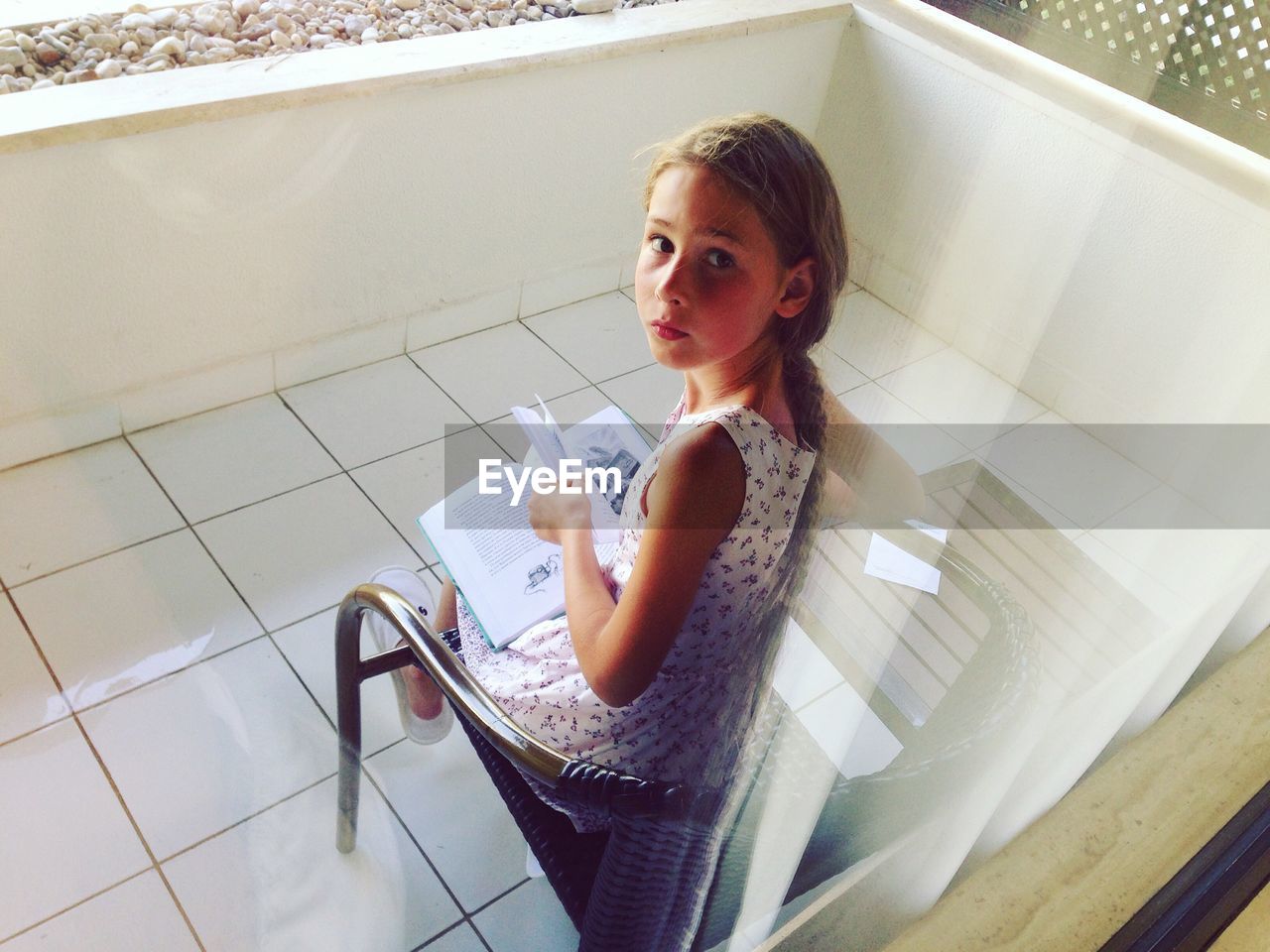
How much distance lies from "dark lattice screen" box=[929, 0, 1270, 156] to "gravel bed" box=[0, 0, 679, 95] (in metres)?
1.43

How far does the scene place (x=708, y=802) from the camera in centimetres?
65

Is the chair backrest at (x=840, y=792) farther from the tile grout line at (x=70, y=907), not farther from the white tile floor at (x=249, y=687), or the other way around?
the tile grout line at (x=70, y=907)

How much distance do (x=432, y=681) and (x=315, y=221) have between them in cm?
85

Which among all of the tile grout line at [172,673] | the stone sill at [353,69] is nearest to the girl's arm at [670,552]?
the tile grout line at [172,673]

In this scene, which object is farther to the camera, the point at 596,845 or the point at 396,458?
the point at 396,458

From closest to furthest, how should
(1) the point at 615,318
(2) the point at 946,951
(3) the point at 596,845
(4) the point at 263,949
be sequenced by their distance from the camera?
(2) the point at 946,951, (3) the point at 596,845, (4) the point at 263,949, (1) the point at 615,318

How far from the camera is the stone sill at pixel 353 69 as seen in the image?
4.26ft

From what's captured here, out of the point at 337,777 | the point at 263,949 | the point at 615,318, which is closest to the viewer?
the point at 263,949

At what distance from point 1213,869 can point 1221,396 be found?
30 cm

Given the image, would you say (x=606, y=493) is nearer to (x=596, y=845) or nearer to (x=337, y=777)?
(x=596, y=845)

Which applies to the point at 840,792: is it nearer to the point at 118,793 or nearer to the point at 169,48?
the point at 118,793

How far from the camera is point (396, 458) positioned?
1.54 meters

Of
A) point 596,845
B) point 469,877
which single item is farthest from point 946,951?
point 469,877

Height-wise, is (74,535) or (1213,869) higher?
(1213,869)
